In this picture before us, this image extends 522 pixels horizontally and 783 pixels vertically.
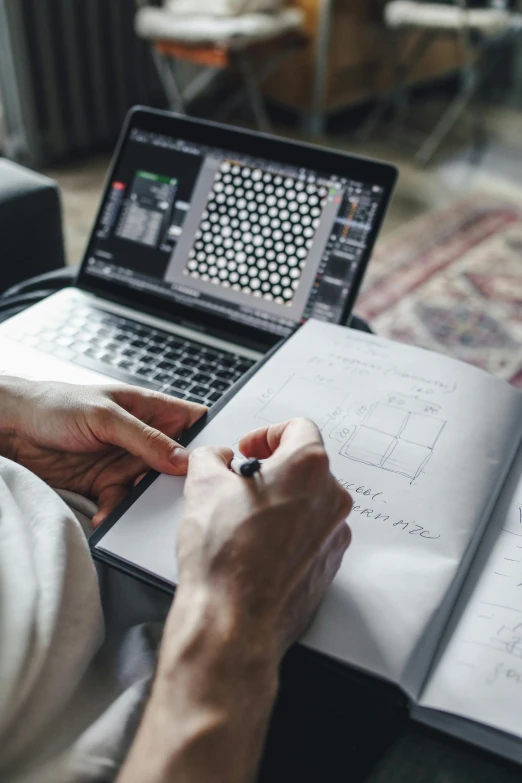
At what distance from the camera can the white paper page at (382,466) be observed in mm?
471

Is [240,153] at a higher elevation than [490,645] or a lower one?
higher

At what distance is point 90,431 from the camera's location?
0.62 m

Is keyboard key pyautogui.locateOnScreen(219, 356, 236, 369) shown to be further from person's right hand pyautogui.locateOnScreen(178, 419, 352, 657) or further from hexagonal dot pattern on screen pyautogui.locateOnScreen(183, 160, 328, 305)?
person's right hand pyautogui.locateOnScreen(178, 419, 352, 657)

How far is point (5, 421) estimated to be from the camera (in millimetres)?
646

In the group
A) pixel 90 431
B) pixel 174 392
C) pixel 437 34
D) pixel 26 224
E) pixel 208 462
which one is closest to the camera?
pixel 208 462

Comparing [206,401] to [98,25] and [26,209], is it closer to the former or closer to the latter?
[26,209]

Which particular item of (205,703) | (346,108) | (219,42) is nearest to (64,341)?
(205,703)

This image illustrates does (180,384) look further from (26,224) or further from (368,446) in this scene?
(26,224)

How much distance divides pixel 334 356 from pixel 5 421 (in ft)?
1.07

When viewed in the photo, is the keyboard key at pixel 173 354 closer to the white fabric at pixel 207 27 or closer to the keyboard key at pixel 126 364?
the keyboard key at pixel 126 364

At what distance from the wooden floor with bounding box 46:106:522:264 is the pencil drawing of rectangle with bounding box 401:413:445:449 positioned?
1716 millimetres

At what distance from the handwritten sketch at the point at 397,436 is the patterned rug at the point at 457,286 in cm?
117

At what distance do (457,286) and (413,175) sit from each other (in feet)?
2.90

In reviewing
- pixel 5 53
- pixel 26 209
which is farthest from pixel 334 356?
pixel 5 53
